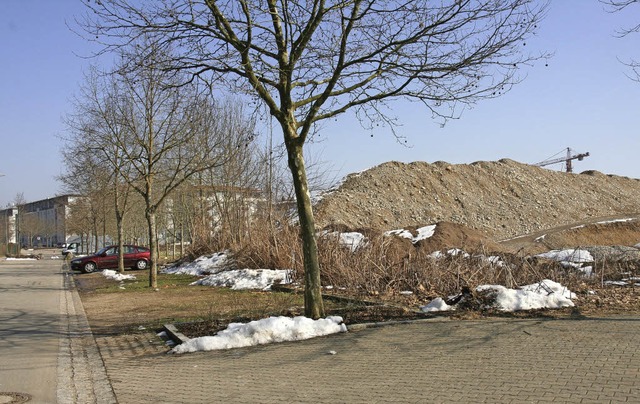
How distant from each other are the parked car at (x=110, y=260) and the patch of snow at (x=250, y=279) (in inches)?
569

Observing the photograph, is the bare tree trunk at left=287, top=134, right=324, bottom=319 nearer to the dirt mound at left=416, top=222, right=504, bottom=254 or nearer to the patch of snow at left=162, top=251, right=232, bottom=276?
the patch of snow at left=162, top=251, right=232, bottom=276

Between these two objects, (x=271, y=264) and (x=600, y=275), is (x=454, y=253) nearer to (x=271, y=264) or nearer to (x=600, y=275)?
(x=600, y=275)

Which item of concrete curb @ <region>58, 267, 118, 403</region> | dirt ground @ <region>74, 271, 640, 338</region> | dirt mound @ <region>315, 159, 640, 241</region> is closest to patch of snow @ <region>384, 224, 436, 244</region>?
dirt mound @ <region>315, 159, 640, 241</region>

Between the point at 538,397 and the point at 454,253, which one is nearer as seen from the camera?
the point at 538,397

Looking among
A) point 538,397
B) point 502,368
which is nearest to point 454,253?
point 502,368

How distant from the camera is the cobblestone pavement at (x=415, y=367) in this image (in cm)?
580

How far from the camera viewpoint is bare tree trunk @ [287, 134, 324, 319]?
33.2ft

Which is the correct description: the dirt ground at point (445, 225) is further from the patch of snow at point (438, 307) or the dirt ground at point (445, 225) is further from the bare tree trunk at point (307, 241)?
the bare tree trunk at point (307, 241)

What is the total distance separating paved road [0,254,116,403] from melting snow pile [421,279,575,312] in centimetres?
568

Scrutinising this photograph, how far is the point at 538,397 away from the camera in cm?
543

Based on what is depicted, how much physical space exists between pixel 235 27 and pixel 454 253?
8.56 m

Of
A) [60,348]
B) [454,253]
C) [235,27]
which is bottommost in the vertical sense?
[60,348]

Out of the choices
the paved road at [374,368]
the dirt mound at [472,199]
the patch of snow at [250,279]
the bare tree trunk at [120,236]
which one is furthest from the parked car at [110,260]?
the paved road at [374,368]

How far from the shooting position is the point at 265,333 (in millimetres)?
9031
